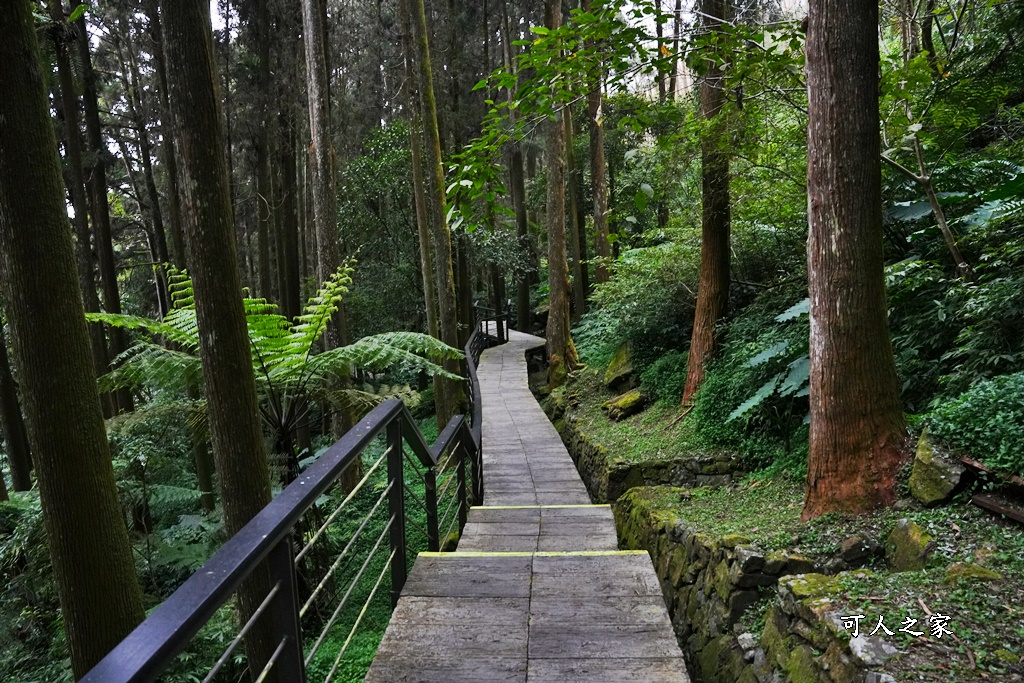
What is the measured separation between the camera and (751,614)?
3.63 meters

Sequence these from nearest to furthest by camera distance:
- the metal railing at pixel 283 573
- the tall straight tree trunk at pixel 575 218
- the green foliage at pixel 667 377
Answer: the metal railing at pixel 283 573 → the green foliage at pixel 667 377 → the tall straight tree trunk at pixel 575 218

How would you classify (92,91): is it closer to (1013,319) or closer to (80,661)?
(80,661)

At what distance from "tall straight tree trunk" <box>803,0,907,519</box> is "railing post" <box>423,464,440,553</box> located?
7.93 feet

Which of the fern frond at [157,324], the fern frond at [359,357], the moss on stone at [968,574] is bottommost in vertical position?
the moss on stone at [968,574]

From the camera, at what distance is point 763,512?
452 cm

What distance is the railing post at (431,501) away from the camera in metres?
3.87

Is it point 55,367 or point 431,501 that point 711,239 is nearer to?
point 431,501

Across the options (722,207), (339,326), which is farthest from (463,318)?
(722,207)

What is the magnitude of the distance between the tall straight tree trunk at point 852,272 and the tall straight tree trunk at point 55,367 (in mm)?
4055

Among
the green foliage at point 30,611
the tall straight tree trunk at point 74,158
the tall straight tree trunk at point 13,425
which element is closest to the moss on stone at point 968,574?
the green foliage at point 30,611

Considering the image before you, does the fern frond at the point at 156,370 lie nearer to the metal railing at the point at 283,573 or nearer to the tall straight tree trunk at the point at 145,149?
the metal railing at the point at 283,573

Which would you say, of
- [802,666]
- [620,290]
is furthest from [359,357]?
[620,290]

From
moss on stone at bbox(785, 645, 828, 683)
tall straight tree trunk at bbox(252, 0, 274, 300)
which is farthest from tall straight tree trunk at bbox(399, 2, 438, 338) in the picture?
moss on stone at bbox(785, 645, 828, 683)

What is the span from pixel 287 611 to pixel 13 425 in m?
12.4
